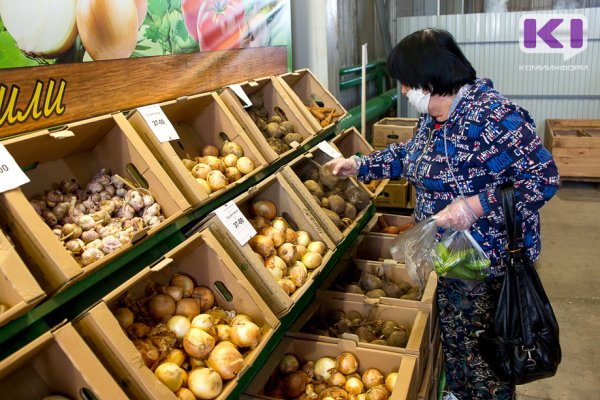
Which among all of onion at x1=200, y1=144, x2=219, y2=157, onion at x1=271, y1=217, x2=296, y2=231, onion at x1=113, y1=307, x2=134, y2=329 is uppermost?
onion at x1=200, y1=144, x2=219, y2=157

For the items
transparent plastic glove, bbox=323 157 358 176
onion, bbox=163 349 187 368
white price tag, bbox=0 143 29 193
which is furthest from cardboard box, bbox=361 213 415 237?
white price tag, bbox=0 143 29 193

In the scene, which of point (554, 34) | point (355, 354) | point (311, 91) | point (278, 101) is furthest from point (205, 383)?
point (554, 34)

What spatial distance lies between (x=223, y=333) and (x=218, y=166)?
0.80 meters

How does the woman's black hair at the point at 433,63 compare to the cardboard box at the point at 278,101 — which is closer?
the woman's black hair at the point at 433,63

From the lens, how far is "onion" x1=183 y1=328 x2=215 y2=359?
1.53 m

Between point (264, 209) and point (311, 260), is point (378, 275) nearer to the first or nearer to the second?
point (311, 260)

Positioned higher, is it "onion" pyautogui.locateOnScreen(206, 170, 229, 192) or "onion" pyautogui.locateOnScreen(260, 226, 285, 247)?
"onion" pyautogui.locateOnScreen(206, 170, 229, 192)

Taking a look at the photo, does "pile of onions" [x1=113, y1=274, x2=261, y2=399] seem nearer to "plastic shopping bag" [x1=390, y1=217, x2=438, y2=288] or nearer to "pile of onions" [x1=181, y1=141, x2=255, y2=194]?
"pile of onions" [x1=181, y1=141, x2=255, y2=194]

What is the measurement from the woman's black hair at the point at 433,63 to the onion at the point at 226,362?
1.20m

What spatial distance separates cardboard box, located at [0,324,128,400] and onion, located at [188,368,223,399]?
10.6 inches

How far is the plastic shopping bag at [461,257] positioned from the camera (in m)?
2.11

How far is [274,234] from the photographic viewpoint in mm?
2184

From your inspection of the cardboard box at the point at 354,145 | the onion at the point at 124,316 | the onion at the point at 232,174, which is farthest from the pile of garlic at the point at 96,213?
the cardboard box at the point at 354,145

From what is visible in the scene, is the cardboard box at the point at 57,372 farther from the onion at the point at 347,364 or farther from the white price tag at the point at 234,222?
the onion at the point at 347,364
